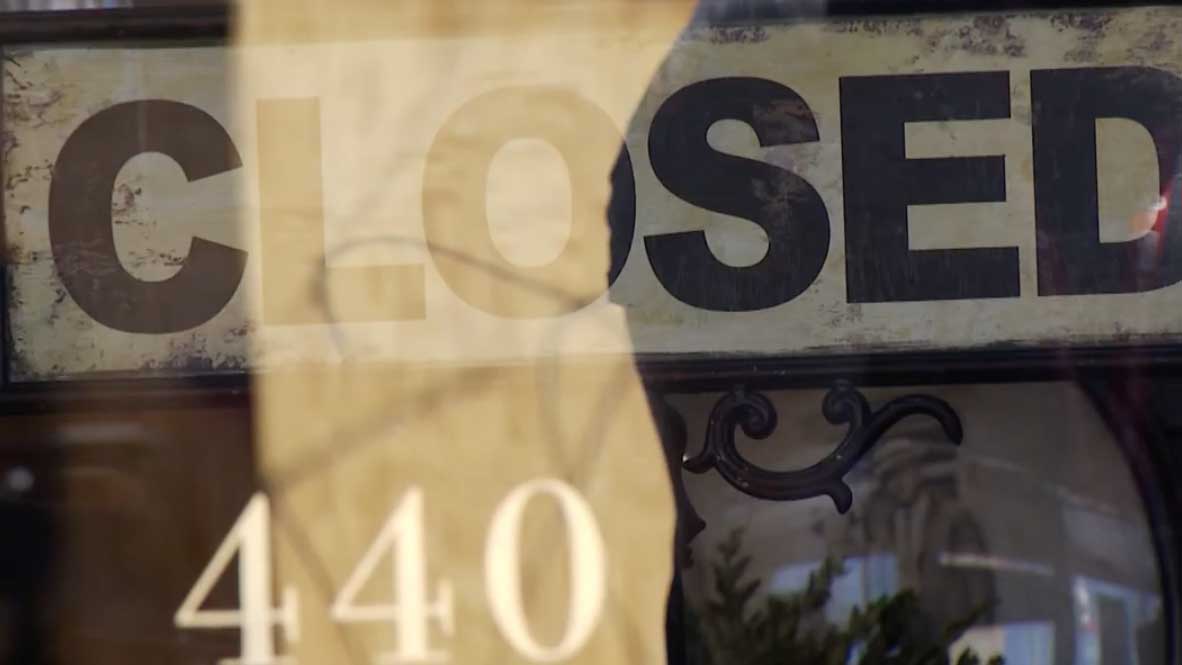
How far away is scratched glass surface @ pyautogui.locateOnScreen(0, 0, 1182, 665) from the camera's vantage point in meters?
2.13

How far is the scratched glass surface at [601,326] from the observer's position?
213cm

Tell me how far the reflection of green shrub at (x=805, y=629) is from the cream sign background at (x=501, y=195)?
42 cm

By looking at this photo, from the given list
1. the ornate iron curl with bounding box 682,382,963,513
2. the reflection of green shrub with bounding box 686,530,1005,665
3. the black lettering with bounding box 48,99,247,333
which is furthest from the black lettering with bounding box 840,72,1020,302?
the black lettering with bounding box 48,99,247,333

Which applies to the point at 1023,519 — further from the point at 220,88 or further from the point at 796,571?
the point at 220,88

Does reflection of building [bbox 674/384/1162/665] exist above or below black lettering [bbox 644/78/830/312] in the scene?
below

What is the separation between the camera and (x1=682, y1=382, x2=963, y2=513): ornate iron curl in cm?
213

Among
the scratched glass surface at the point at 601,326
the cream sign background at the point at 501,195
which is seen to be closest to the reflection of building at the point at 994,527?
the scratched glass surface at the point at 601,326

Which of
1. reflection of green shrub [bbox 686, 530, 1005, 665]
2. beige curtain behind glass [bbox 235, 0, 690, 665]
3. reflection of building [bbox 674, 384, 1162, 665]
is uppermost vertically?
beige curtain behind glass [bbox 235, 0, 690, 665]

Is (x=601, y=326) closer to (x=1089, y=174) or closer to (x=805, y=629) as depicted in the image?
(x=805, y=629)

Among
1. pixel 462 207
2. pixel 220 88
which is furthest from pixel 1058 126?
pixel 220 88

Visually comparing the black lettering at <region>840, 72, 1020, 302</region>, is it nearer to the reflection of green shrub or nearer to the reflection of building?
the reflection of building

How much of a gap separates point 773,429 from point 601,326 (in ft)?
1.12

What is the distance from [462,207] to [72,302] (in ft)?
2.27

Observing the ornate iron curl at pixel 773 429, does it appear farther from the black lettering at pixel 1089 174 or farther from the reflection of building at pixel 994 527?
the black lettering at pixel 1089 174
